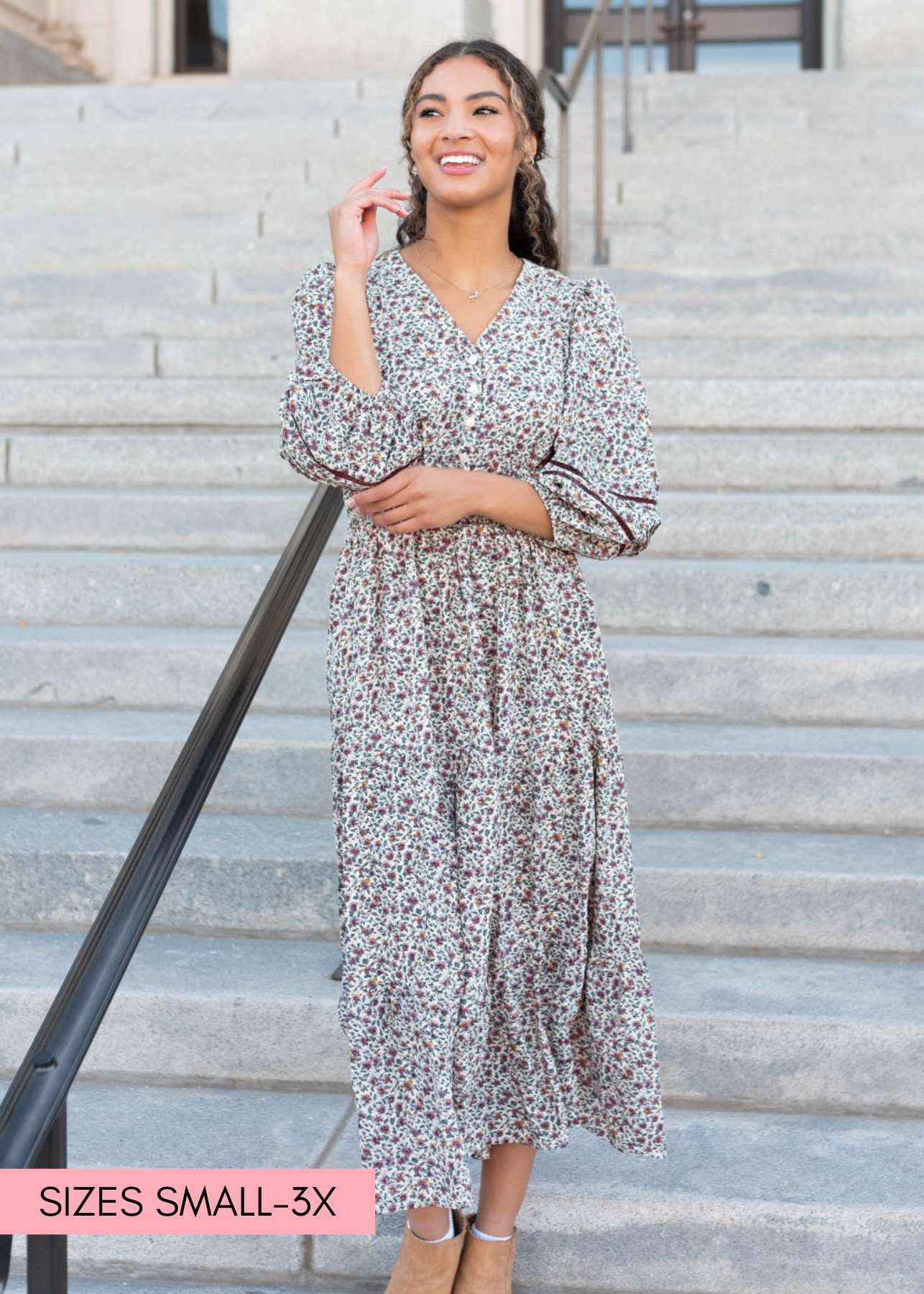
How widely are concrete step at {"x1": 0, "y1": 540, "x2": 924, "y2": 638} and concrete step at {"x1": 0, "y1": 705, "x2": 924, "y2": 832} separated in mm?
386

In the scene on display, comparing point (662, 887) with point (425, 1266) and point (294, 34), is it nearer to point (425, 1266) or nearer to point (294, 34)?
point (425, 1266)

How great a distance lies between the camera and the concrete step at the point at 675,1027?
2.58m

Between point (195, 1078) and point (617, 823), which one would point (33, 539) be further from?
point (617, 823)

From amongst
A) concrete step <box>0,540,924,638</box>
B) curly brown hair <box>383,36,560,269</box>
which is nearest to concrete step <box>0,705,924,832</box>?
concrete step <box>0,540,924,638</box>

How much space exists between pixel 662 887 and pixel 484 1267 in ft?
3.44

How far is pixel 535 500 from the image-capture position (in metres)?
1.92

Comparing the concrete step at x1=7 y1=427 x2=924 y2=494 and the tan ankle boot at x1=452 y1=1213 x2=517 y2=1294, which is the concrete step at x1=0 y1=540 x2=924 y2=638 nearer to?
the concrete step at x1=7 y1=427 x2=924 y2=494

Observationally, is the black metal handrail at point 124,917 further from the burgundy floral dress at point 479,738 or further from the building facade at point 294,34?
the building facade at point 294,34

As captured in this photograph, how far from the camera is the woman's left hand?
6.08 ft

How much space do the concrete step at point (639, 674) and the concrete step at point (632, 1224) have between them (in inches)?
50.4

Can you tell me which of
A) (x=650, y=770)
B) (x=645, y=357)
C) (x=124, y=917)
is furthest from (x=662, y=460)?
(x=124, y=917)

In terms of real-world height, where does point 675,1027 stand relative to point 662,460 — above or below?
below

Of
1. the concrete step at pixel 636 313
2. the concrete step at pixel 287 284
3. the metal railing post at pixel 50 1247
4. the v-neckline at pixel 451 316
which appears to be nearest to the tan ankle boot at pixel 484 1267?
the metal railing post at pixel 50 1247

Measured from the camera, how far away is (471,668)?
1952 mm
